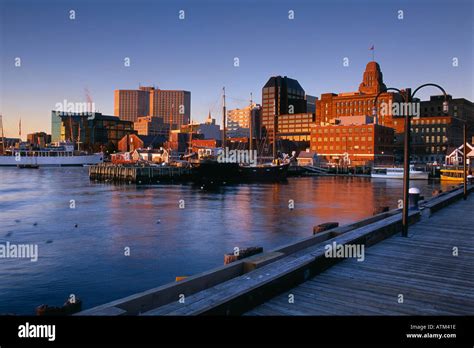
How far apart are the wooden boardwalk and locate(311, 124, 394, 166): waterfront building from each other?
153 metres

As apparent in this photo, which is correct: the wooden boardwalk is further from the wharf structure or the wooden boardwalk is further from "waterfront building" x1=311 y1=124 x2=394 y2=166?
"waterfront building" x1=311 y1=124 x2=394 y2=166

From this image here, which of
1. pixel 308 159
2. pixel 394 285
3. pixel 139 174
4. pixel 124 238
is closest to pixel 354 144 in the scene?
pixel 308 159

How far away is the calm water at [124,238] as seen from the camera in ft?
61.1

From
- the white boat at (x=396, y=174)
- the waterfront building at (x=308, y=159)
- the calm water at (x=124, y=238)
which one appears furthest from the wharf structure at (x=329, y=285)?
the waterfront building at (x=308, y=159)

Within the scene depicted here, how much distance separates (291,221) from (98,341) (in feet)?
102

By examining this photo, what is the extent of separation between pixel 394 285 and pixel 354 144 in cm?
16965

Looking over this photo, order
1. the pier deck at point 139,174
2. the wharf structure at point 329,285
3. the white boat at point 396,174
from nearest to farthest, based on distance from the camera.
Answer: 1. the wharf structure at point 329,285
2. the pier deck at point 139,174
3. the white boat at point 396,174

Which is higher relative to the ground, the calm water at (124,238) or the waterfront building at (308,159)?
the waterfront building at (308,159)

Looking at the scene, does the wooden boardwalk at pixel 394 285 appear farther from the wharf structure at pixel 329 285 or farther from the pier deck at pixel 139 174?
the pier deck at pixel 139 174

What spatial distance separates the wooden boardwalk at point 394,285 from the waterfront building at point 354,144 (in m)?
153

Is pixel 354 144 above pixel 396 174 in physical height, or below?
above

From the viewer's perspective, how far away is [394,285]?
35.7 ft

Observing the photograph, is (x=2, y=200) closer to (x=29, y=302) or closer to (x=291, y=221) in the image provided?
(x=291, y=221)

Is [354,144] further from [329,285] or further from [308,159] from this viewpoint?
[329,285]
